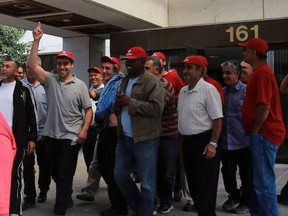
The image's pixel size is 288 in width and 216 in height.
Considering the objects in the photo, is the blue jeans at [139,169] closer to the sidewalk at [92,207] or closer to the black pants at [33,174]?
the sidewalk at [92,207]

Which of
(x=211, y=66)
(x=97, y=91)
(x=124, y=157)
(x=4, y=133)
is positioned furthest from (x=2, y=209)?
(x=211, y=66)

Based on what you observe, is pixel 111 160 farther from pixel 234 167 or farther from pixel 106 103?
pixel 234 167

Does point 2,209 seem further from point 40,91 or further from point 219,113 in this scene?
point 40,91

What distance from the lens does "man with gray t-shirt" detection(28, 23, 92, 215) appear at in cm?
501

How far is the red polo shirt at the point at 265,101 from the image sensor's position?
393 cm

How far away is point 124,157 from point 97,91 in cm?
181

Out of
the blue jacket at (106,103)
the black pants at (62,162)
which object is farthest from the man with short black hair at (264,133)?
the black pants at (62,162)

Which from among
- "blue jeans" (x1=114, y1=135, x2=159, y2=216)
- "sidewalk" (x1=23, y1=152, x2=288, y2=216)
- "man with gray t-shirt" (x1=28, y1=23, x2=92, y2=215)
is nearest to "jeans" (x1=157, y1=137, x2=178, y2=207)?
"sidewalk" (x1=23, y1=152, x2=288, y2=216)

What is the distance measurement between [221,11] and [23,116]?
6.60 metres

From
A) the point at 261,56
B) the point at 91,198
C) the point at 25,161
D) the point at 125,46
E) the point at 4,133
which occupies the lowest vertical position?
the point at 91,198

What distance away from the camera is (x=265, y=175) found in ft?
13.1

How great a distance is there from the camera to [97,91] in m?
6.06

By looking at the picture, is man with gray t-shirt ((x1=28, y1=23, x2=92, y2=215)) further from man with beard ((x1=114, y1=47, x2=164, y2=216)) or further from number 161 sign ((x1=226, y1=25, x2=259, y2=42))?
number 161 sign ((x1=226, y1=25, x2=259, y2=42))

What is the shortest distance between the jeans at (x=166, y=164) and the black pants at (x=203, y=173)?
24.8 inches
